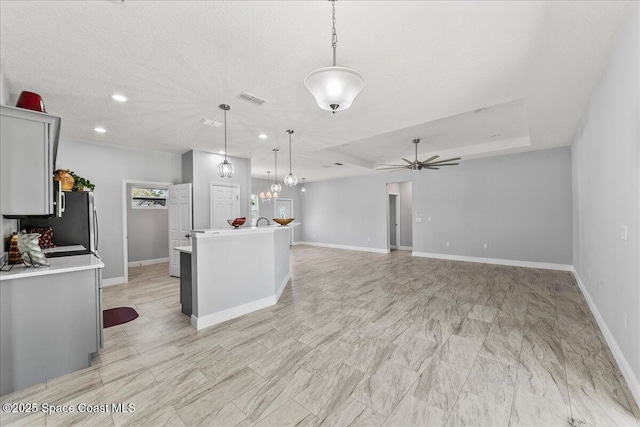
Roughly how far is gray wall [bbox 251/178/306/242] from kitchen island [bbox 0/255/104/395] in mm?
8206

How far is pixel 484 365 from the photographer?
2.32 metres

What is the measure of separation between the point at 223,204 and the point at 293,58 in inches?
177

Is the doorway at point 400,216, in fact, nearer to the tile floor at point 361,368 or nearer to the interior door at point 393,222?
the interior door at point 393,222

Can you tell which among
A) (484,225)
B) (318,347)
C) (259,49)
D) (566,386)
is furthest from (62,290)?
(484,225)

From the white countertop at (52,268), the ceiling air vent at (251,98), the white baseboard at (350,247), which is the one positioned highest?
the ceiling air vent at (251,98)

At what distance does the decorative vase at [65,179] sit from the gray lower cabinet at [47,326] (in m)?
1.90

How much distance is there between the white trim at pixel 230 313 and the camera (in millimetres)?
3154

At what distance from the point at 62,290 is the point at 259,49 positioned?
2717 millimetres

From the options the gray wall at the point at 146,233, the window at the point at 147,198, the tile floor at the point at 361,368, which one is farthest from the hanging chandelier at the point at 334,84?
the gray wall at the point at 146,233

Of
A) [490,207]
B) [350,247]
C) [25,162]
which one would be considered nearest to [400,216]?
[350,247]

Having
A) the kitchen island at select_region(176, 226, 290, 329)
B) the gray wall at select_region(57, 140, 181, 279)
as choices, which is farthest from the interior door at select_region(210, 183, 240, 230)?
the kitchen island at select_region(176, 226, 290, 329)

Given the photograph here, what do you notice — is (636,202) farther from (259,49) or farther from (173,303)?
(173,303)

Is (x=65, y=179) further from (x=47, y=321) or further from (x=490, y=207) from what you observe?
(x=490, y=207)

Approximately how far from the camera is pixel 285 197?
11.2 m
